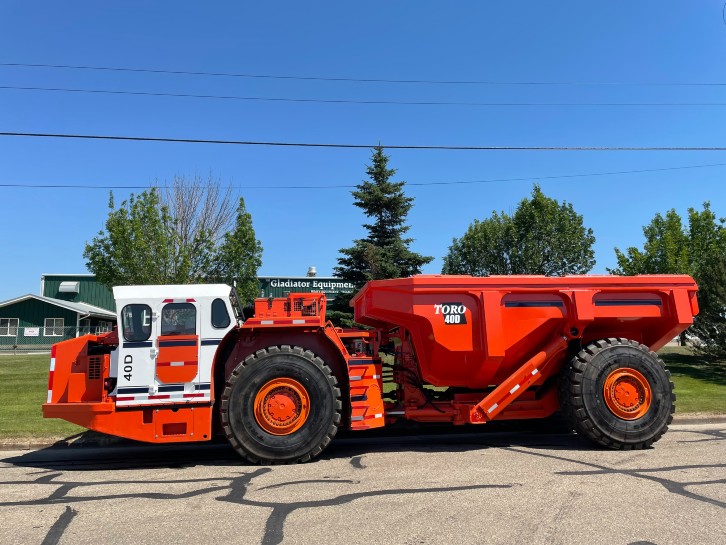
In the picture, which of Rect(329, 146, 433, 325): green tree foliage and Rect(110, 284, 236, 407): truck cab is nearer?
Rect(110, 284, 236, 407): truck cab

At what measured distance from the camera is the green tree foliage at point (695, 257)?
1814cm

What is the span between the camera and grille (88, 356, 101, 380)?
6.91 m

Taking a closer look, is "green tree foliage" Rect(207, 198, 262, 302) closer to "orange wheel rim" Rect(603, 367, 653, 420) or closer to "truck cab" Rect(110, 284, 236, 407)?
"truck cab" Rect(110, 284, 236, 407)

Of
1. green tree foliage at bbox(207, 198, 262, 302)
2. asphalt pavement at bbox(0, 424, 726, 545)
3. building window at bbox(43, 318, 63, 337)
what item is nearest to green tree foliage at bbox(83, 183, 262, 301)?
green tree foliage at bbox(207, 198, 262, 302)

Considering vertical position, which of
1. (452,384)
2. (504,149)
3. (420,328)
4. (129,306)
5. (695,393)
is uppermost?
(504,149)

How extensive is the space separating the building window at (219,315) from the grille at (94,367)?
64.4 inches

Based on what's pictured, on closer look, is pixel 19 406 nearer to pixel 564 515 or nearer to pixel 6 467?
pixel 6 467

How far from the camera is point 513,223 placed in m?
28.3

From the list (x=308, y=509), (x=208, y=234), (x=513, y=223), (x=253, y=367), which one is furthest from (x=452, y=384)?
(x=513, y=223)

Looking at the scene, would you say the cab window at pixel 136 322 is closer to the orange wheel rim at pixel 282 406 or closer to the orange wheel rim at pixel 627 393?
the orange wheel rim at pixel 282 406

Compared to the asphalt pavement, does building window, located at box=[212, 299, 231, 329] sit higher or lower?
higher

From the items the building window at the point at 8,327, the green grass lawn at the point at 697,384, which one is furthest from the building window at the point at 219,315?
the building window at the point at 8,327

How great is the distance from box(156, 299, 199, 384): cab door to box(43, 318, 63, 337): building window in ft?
124

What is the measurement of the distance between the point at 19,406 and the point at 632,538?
37.9 feet
